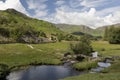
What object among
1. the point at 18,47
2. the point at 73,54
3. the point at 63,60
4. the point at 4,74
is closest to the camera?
the point at 4,74

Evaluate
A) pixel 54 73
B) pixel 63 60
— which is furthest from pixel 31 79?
pixel 63 60

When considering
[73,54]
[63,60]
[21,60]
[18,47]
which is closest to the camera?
[21,60]

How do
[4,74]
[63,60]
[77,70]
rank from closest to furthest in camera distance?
1. [4,74]
2. [77,70]
3. [63,60]

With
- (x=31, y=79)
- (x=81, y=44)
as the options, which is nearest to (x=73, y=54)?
(x=81, y=44)

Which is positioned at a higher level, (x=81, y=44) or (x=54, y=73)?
(x=81, y=44)

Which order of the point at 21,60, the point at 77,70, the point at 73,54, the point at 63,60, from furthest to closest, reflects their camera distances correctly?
1. the point at 73,54
2. the point at 63,60
3. the point at 21,60
4. the point at 77,70

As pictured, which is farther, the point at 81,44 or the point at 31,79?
the point at 81,44

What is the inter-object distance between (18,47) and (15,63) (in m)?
47.3

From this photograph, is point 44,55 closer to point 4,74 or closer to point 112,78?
point 4,74

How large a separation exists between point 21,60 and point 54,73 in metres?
29.5

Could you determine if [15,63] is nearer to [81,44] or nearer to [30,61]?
[30,61]

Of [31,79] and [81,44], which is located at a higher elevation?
[81,44]

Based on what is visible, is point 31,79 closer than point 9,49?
Yes

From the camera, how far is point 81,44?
5404 inches
